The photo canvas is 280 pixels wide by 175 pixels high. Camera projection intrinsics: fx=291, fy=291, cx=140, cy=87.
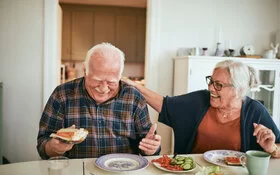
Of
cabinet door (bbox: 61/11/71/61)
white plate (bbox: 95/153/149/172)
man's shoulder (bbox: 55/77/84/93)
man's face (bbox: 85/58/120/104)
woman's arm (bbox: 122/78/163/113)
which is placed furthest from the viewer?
cabinet door (bbox: 61/11/71/61)

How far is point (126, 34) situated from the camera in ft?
19.2

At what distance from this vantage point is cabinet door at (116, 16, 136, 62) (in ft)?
19.2

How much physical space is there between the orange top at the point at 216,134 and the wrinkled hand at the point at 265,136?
0.76 feet

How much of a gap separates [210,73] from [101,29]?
3.23 m

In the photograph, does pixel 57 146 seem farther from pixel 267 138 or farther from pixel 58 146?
pixel 267 138

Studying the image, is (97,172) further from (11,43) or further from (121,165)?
(11,43)

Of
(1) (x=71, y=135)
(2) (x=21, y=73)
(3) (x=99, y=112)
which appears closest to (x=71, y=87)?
(3) (x=99, y=112)

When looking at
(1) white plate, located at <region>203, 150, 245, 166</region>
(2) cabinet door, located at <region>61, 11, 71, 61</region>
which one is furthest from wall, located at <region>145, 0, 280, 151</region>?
(2) cabinet door, located at <region>61, 11, 71, 61</region>

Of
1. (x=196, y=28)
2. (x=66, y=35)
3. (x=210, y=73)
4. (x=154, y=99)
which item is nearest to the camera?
(x=154, y=99)

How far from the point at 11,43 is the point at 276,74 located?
2970 millimetres

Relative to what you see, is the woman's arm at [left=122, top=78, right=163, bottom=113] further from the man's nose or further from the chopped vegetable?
the chopped vegetable

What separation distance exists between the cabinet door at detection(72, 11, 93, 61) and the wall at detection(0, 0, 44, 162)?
2.55 meters

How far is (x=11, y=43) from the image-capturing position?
315 centimetres

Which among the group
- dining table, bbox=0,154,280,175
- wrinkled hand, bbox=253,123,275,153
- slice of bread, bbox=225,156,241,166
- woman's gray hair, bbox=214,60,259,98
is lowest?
dining table, bbox=0,154,280,175
